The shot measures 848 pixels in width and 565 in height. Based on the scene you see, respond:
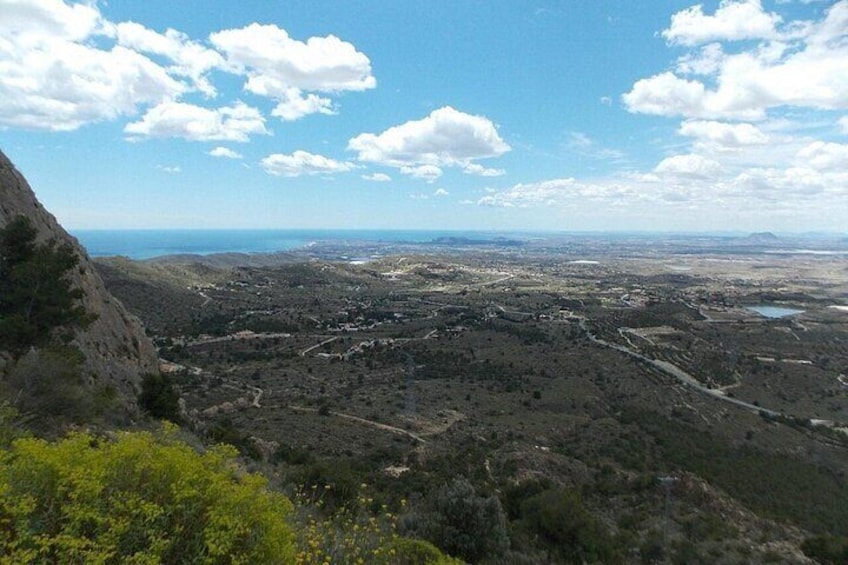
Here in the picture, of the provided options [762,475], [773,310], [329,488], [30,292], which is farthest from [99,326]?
[773,310]

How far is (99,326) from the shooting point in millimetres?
23625

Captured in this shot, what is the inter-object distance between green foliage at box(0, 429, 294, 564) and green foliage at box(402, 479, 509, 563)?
22.0ft

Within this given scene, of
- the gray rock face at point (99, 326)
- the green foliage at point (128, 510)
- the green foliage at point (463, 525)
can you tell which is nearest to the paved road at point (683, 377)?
the green foliage at point (463, 525)

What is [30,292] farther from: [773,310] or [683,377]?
[773,310]

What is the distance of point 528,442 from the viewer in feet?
102

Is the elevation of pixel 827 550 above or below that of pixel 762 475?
above

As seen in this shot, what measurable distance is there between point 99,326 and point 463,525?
66.9 ft

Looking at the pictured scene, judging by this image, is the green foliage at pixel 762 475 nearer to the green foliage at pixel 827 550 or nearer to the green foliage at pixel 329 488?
the green foliage at pixel 827 550

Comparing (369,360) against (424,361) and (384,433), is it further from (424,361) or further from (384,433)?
(384,433)

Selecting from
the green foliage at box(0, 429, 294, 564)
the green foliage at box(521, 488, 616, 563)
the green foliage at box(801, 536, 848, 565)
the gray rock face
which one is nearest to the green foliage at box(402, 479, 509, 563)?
the green foliage at box(521, 488, 616, 563)

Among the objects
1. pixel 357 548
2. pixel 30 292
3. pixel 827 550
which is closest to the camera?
pixel 357 548

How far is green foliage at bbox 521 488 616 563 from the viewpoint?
1493 cm

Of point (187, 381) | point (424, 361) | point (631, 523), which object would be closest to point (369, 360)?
point (424, 361)

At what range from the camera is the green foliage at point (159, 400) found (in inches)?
757
